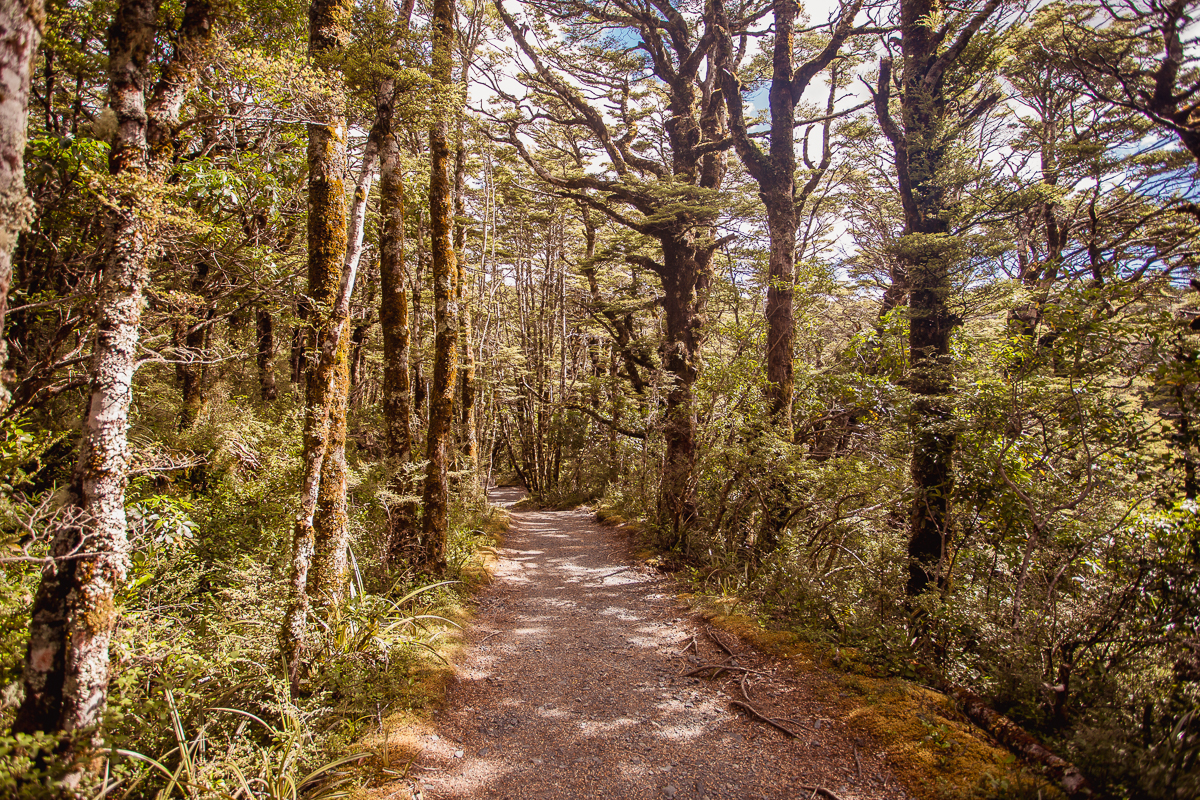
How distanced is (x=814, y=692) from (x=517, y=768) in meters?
2.50

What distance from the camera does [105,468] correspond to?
2.38 m

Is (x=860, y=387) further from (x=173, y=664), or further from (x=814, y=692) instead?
(x=173, y=664)

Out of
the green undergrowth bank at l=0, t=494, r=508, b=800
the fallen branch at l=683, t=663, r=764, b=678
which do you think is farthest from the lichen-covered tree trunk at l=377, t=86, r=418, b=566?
the fallen branch at l=683, t=663, r=764, b=678

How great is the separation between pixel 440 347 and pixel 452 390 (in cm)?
63

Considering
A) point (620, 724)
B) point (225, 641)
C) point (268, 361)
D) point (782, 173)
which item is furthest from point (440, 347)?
point (268, 361)

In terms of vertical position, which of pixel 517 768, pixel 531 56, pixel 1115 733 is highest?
pixel 531 56

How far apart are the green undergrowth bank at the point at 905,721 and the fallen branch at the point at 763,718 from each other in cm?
44

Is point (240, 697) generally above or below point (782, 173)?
below

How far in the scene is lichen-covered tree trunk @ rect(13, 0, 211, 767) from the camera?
2.27 m

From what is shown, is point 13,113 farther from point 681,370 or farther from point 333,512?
point 681,370

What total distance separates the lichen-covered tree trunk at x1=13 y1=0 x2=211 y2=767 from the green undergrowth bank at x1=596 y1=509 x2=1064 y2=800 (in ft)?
14.9

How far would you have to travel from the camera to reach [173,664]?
3.08m

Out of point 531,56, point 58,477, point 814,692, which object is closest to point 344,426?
point 58,477

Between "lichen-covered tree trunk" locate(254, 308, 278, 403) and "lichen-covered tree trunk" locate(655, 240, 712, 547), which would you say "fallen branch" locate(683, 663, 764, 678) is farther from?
"lichen-covered tree trunk" locate(254, 308, 278, 403)
